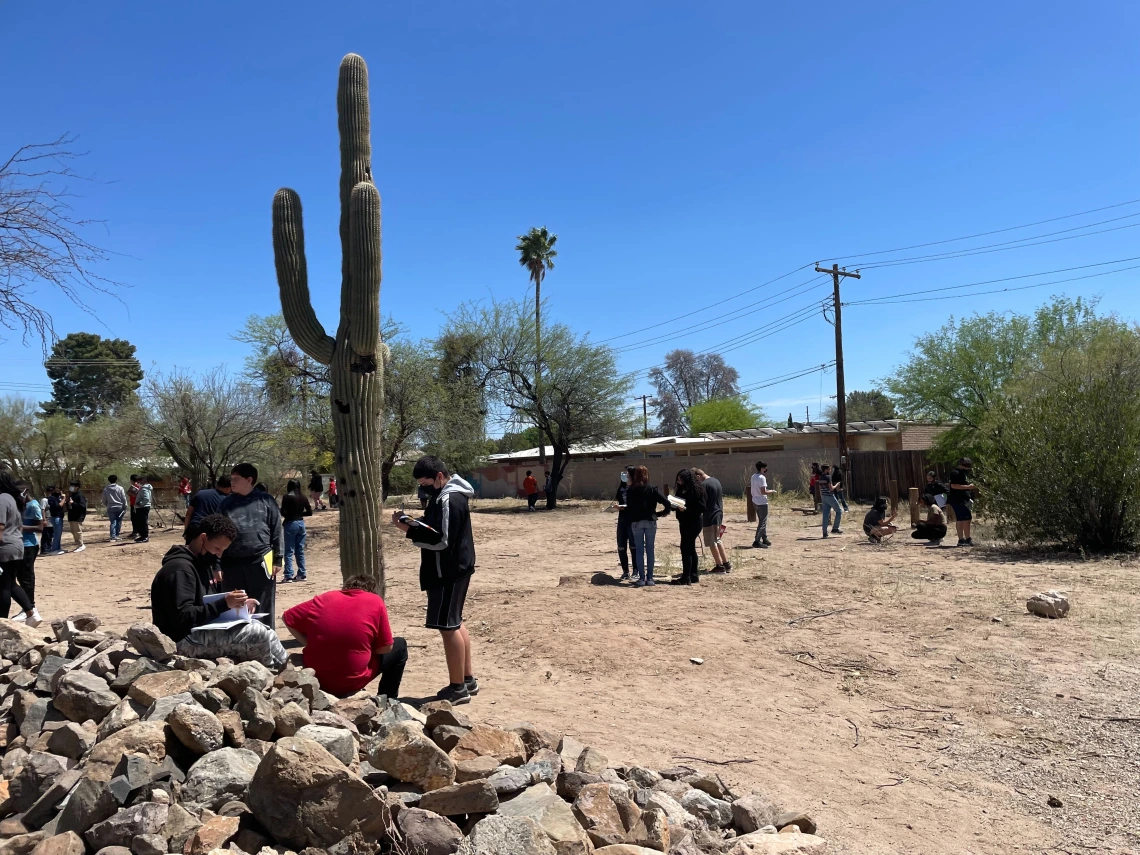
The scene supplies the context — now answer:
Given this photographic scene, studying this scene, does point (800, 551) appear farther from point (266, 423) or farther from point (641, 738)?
point (266, 423)

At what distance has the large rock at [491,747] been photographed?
382 centimetres

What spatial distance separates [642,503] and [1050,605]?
4.95 m

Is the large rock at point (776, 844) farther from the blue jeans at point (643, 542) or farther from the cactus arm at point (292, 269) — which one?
the blue jeans at point (643, 542)

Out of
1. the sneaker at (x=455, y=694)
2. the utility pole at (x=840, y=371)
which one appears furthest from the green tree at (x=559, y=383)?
the sneaker at (x=455, y=694)

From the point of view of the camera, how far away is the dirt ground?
4.43 metres

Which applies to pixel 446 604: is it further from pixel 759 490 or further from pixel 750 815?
pixel 759 490

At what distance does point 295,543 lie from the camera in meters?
13.4

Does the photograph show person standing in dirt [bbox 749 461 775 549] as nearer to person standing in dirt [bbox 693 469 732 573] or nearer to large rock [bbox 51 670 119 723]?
person standing in dirt [bbox 693 469 732 573]

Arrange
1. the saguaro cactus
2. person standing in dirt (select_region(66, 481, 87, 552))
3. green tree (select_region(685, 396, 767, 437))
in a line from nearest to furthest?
the saguaro cactus → person standing in dirt (select_region(66, 481, 87, 552)) → green tree (select_region(685, 396, 767, 437))

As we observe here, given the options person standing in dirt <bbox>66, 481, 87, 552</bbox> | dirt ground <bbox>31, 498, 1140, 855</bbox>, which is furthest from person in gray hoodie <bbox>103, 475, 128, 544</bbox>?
dirt ground <bbox>31, 498, 1140, 855</bbox>

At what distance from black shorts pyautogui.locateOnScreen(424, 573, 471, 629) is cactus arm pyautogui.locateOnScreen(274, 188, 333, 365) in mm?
4024

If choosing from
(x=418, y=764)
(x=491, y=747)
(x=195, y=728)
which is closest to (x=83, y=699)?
(x=195, y=728)

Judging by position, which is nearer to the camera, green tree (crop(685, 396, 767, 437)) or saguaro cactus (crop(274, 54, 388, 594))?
saguaro cactus (crop(274, 54, 388, 594))

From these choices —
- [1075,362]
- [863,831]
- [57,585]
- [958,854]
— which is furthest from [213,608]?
[1075,362]
